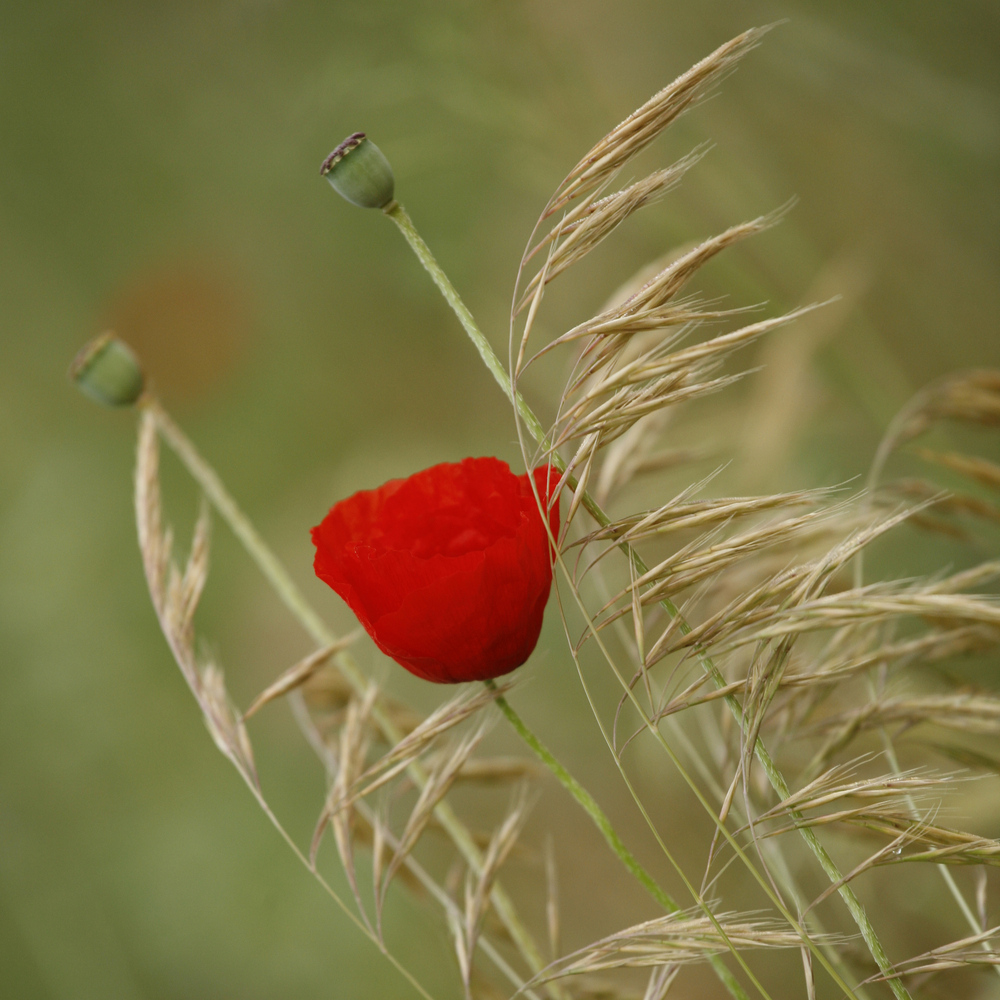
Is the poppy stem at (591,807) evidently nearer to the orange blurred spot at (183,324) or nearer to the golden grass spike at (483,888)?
the golden grass spike at (483,888)

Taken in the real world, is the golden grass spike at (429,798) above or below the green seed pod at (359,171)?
below

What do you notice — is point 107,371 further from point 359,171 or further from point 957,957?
point 957,957

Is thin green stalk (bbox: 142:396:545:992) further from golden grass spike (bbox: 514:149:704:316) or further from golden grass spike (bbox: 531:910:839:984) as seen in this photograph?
golden grass spike (bbox: 514:149:704:316)

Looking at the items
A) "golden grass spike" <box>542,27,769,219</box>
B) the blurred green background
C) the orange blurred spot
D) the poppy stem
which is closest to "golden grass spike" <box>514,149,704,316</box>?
"golden grass spike" <box>542,27,769,219</box>

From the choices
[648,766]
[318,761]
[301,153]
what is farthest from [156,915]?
[301,153]

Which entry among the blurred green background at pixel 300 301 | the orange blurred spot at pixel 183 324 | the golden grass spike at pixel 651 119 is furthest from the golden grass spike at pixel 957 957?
the orange blurred spot at pixel 183 324
